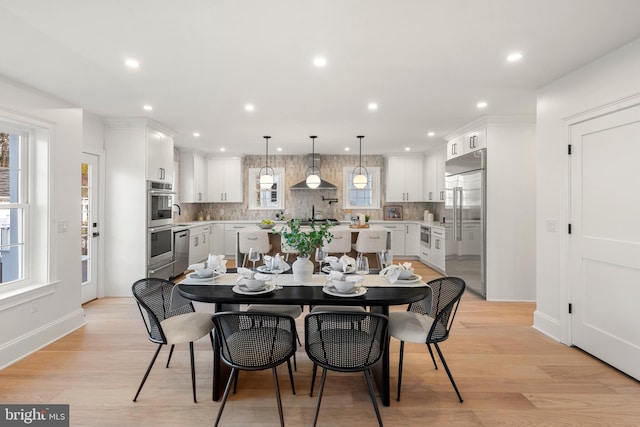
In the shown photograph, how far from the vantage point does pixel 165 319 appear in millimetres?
→ 2484

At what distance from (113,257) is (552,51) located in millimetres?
5538

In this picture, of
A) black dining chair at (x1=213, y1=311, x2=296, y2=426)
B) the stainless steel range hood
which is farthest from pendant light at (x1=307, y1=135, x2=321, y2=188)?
black dining chair at (x1=213, y1=311, x2=296, y2=426)

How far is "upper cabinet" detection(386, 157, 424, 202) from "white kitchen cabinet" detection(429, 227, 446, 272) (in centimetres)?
142

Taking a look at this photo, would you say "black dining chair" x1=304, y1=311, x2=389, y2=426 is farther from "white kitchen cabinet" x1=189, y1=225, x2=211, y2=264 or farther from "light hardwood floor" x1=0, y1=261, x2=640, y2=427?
"white kitchen cabinet" x1=189, y1=225, x2=211, y2=264

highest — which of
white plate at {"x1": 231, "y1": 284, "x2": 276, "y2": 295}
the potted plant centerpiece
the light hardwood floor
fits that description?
the potted plant centerpiece

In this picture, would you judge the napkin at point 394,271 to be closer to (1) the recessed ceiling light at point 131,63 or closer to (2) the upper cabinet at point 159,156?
(1) the recessed ceiling light at point 131,63

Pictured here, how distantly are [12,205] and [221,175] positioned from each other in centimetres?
488

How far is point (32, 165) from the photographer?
3.26m

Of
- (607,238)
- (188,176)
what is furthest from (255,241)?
(607,238)

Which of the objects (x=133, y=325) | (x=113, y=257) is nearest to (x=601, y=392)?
(x=133, y=325)

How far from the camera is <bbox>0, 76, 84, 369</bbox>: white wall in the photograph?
9.41 feet

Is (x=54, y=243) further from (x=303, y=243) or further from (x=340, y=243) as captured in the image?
(x=340, y=243)

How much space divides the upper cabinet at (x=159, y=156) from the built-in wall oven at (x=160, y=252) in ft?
2.60

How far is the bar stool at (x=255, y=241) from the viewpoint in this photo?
15.9 feet
